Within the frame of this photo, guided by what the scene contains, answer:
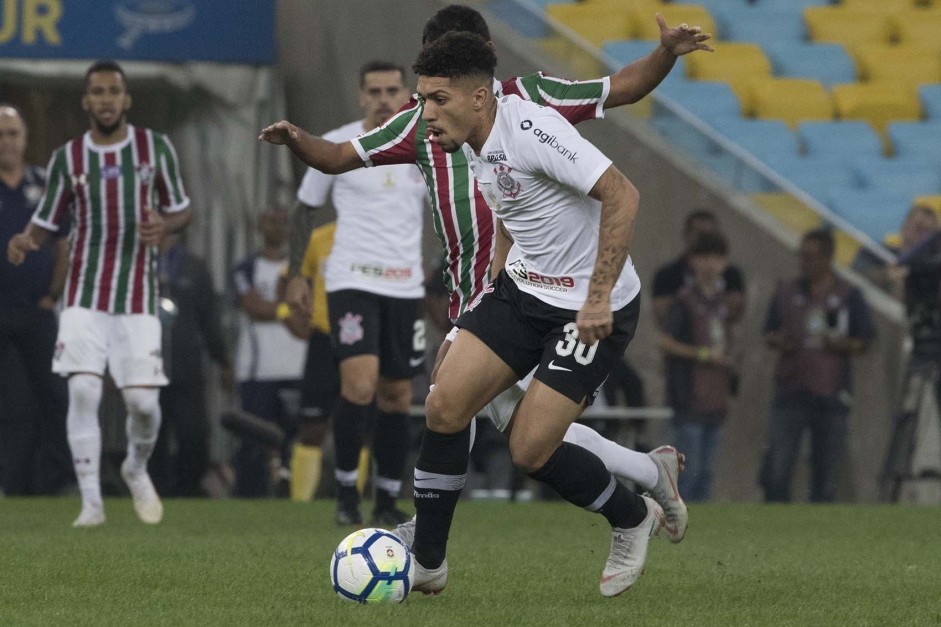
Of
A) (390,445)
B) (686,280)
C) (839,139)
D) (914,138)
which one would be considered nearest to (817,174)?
(839,139)

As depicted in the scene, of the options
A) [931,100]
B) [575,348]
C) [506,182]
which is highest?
[506,182]

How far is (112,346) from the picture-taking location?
930cm

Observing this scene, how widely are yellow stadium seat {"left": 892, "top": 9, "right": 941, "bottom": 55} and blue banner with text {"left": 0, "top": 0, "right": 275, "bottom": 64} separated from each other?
22.8ft

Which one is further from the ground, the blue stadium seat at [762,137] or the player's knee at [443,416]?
the player's knee at [443,416]

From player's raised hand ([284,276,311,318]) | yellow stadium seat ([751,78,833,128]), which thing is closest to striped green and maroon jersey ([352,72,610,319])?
player's raised hand ([284,276,311,318])

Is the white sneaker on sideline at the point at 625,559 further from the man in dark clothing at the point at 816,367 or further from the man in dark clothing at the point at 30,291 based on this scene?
the man in dark clothing at the point at 816,367

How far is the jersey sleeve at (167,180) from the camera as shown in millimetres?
9320

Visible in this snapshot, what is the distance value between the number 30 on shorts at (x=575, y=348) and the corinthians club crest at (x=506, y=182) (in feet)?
1.56

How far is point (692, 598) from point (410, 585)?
979 mm

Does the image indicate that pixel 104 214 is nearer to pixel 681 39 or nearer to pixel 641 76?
pixel 641 76

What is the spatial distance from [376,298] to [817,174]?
6.96m

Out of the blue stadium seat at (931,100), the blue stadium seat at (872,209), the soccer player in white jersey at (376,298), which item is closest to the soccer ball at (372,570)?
the soccer player in white jersey at (376,298)

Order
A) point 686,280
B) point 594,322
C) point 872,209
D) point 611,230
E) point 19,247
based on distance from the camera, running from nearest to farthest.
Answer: point 594,322 < point 611,230 < point 19,247 < point 686,280 < point 872,209

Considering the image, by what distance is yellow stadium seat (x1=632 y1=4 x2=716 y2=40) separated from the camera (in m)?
15.7
